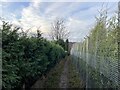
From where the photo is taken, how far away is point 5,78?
5.06 m

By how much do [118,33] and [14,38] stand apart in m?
2.57

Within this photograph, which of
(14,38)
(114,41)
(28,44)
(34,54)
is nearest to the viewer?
(114,41)

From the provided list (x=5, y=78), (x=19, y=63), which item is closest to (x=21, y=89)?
(x=19, y=63)

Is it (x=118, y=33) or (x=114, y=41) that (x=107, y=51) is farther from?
(x=118, y=33)

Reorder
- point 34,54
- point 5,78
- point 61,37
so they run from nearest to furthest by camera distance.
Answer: point 5,78 < point 34,54 < point 61,37

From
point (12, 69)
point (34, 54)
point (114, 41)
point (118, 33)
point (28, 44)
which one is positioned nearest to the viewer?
point (118, 33)

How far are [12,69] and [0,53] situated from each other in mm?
746

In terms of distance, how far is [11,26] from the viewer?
607 cm

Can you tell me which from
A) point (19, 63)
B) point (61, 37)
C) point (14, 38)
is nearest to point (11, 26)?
point (14, 38)

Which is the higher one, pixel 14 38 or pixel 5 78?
pixel 14 38

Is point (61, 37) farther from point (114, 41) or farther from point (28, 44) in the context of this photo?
point (114, 41)

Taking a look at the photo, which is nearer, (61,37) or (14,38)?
(14,38)

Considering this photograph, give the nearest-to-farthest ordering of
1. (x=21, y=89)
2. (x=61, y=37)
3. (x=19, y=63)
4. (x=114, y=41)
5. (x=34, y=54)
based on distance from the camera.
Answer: (x=114, y=41)
(x=19, y=63)
(x=21, y=89)
(x=34, y=54)
(x=61, y=37)

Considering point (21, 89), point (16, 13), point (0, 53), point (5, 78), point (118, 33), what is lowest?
point (21, 89)
